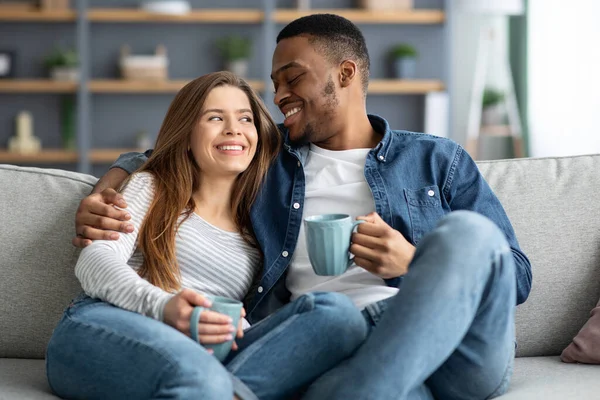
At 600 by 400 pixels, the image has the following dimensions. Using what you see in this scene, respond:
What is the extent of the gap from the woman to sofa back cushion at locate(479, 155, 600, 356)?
1.85ft

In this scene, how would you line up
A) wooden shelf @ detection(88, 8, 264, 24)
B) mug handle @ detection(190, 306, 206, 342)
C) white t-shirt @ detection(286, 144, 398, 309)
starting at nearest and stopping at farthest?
mug handle @ detection(190, 306, 206, 342), white t-shirt @ detection(286, 144, 398, 309), wooden shelf @ detection(88, 8, 264, 24)

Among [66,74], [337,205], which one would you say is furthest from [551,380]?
[66,74]

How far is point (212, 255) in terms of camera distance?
68.7 inches

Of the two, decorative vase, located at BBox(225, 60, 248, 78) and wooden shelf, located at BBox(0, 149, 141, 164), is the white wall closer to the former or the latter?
decorative vase, located at BBox(225, 60, 248, 78)

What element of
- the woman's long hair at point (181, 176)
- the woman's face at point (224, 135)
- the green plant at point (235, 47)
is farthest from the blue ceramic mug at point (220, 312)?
the green plant at point (235, 47)

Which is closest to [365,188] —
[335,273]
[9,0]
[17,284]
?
[335,273]

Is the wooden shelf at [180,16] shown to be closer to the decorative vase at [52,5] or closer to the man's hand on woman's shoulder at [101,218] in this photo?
the decorative vase at [52,5]

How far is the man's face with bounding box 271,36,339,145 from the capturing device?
78.2 inches

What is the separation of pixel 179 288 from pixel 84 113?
362 centimetres

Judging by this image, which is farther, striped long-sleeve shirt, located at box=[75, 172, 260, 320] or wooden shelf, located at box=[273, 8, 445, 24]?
wooden shelf, located at box=[273, 8, 445, 24]

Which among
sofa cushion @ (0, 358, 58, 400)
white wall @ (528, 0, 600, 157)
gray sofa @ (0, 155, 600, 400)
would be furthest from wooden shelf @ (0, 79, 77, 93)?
sofa cushion @ (0, 358, 58, 400)

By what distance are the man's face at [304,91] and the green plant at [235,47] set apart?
315 cm

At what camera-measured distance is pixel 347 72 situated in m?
2.09

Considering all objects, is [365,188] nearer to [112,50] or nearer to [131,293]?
[131,293]
